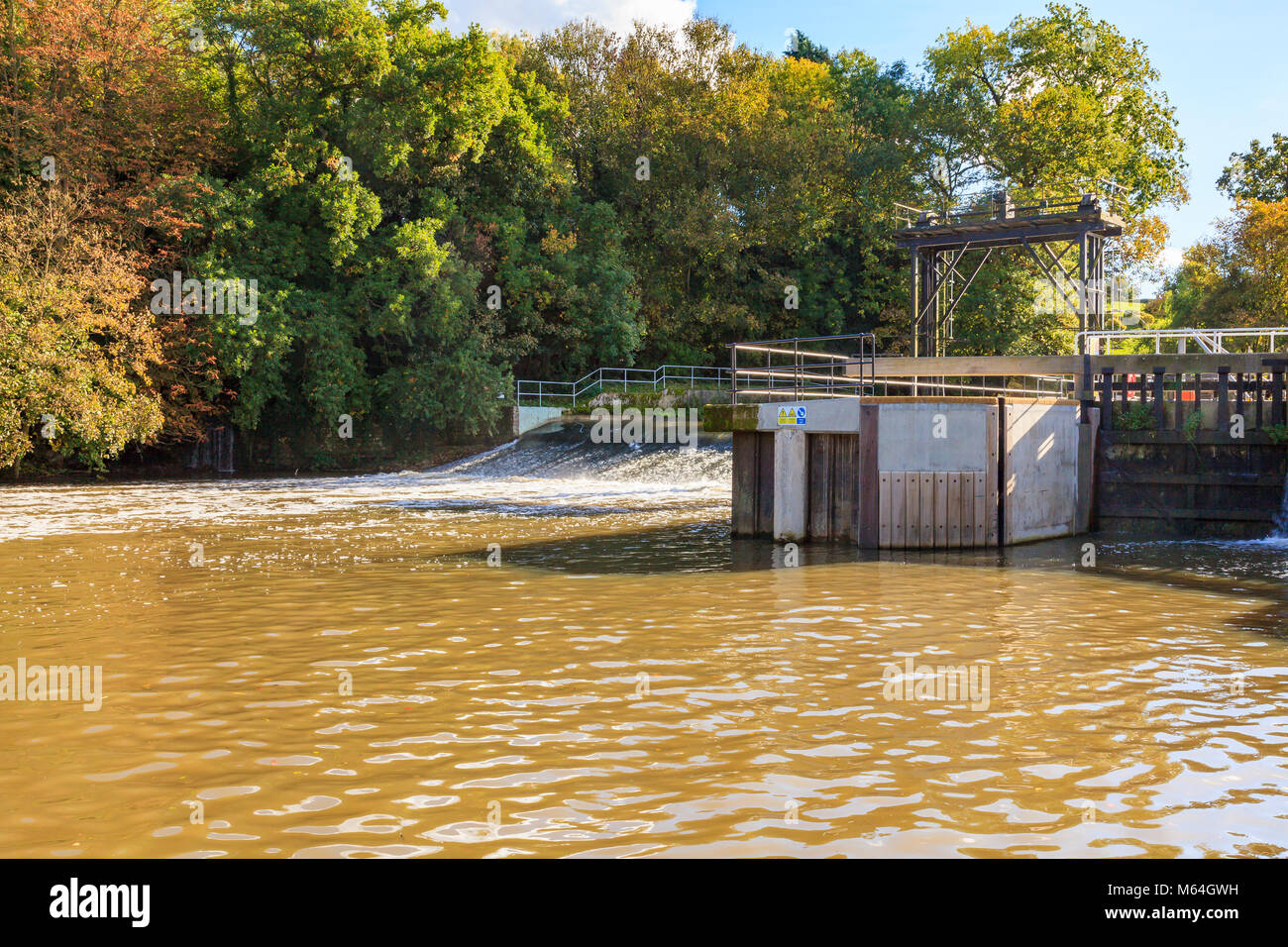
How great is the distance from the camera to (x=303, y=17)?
37.6m

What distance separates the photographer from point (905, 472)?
17.3 metres

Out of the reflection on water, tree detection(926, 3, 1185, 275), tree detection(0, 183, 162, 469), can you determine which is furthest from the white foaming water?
tree detection(926, 3, 1185, 275)

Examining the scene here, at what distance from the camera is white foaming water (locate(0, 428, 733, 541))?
23203 mm

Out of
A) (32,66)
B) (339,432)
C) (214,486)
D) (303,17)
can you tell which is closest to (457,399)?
(339,432)

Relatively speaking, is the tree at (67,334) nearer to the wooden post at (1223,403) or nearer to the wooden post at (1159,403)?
the wooden post at (1159,403)

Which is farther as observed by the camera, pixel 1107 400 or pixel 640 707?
pixel 1107 400

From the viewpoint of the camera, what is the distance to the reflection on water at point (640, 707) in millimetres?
5668

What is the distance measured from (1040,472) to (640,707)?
1287cm

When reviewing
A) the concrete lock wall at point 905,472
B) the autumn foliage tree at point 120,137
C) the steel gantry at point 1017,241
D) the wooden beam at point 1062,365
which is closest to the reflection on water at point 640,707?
the concrete lock wall at point 905,472

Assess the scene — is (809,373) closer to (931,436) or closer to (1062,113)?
(931,436)

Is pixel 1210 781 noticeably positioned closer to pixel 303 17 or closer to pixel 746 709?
pixel 746 709

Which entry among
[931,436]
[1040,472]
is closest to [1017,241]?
[1040,472]

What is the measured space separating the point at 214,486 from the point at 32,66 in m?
13.9
